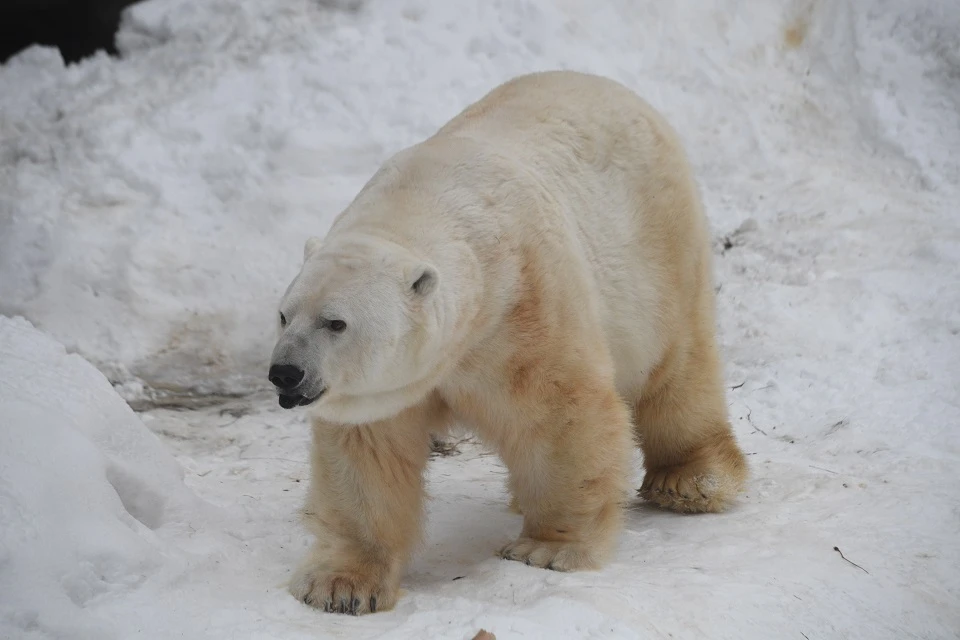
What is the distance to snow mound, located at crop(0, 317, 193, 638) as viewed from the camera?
296cm

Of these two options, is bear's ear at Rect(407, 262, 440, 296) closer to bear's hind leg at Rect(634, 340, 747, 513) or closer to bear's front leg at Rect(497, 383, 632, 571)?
bear's front leg at Rect(497, 383, 632, 571)

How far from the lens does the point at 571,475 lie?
4.13 meters

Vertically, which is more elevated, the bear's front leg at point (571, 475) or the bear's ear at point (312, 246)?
the bear's ear at point (312, 246)

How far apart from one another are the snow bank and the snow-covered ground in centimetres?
2

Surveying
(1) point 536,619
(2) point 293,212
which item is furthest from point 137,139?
(1) point 536,619

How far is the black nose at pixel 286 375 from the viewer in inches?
131

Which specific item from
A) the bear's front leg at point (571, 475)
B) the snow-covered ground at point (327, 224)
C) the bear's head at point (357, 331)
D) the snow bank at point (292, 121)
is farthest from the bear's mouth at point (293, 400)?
the snow bank at point (292, 121)

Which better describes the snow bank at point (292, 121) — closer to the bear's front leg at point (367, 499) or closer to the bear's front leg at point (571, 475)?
the bear's front leg at point (367, 499)

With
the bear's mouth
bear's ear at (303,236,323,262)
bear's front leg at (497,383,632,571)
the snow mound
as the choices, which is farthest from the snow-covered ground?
bear's ear at (303,236,323,262)

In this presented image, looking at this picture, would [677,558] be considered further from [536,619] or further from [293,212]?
[293,212]

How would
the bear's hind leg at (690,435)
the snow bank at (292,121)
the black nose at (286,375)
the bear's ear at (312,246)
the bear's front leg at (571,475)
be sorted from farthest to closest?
1. the snow bank at (292,121)
2. the bear's hind leg at (690,435)
3. the bear's front leg at (571,475)
4. the bear's ear at (312,246)
5. the black nose at (286,375)

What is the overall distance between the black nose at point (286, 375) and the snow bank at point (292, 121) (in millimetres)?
3054

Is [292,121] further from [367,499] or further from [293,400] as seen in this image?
[293,400]

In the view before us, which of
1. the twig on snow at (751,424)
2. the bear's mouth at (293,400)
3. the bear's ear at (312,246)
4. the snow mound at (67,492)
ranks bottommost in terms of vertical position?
the twig on snow at (751,424)
